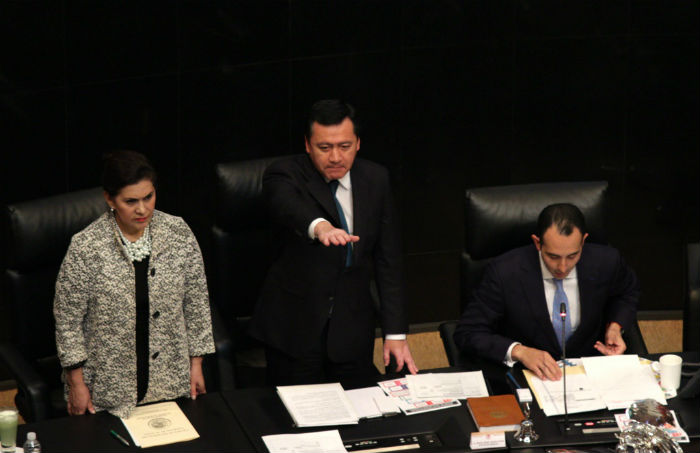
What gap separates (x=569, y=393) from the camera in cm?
342

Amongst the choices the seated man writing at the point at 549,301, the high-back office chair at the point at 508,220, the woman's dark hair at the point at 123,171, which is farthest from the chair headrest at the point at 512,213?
the woman's dark hair at the point at 123,171

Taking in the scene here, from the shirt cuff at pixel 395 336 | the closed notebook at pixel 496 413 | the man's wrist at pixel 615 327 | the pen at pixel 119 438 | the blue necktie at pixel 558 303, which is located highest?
the blue necktie at pixel 558 303

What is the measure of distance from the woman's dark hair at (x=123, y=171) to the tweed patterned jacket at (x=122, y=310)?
11 centimetres

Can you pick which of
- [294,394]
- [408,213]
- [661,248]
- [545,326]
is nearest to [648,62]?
[661,248]

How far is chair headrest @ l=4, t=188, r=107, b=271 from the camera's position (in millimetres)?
3725

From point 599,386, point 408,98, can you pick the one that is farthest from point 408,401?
point 408,98

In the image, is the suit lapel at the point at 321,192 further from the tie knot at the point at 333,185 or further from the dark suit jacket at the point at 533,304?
the dark suit jacket at the point at 533,304

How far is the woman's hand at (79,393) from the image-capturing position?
338cm

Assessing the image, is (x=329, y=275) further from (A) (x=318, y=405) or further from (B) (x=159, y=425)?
(B) (x=159, y=425)

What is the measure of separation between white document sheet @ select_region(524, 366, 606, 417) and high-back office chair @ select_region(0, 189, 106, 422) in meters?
1.60

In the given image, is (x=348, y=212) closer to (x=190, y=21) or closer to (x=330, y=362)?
(x=330, y=362)

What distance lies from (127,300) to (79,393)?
330 mm

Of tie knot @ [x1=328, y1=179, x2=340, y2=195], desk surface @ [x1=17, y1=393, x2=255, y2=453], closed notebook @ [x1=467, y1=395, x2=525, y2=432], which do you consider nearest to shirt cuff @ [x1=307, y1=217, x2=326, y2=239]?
tie knot @ [x1=328, y1=179, x2=340, y2=195]

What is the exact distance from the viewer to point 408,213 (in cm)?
549
